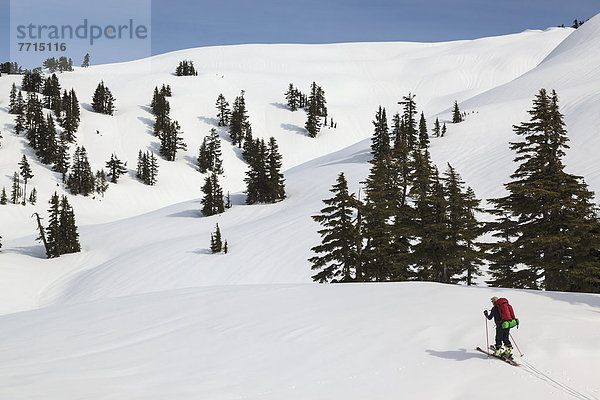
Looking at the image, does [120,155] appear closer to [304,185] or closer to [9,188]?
[9,188]

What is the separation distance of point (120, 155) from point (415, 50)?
148886 mm

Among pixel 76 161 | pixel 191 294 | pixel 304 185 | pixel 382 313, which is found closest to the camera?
pixel 382 313

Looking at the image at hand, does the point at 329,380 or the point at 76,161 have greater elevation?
the point at 76,161

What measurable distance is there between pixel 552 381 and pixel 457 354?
6.66 ft

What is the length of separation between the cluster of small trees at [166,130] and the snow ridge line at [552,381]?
85.0m

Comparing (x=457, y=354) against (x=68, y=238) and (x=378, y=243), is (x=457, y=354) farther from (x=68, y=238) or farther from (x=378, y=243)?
(x=68, y=238)

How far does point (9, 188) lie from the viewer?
205 ft

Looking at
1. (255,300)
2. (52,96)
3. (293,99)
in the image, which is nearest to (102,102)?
(52,96)

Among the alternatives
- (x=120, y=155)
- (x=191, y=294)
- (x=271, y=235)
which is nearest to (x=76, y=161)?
(x=120, y=155)

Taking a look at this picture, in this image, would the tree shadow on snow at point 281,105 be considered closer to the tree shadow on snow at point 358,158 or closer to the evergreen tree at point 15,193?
the tree shadow on snow at point 358,158

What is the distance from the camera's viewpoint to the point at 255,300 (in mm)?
15828

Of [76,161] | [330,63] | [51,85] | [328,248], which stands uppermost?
[330,63]

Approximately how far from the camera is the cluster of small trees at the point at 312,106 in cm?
10256

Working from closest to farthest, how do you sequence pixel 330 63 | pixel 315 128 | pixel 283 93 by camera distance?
pixel 315 128, pixel 283 93, pixel 330 63
